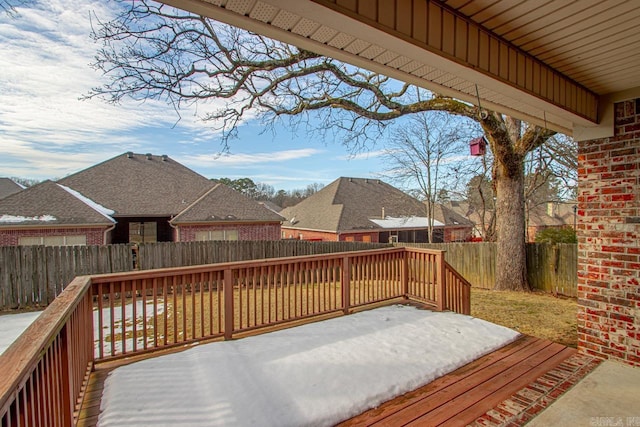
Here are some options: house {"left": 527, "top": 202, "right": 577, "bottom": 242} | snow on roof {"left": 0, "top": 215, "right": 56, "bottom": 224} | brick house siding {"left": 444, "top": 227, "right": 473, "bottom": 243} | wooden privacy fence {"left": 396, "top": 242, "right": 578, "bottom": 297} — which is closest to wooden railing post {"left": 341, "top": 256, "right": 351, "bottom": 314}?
wooden privacy fence {"left": 396, "top": 242, "right": 578, "bottom": 297}

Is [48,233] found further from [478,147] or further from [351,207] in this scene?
[351,207]

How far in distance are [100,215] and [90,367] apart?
12.3 m

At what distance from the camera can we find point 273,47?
7.77 m

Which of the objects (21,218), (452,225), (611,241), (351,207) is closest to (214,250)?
(21,218)

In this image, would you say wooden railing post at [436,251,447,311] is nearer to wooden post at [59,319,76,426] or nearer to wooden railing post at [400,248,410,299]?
wooden railing post at [400,248,410,299]

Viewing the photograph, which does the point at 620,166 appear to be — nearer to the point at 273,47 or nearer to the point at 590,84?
the point at 590,84

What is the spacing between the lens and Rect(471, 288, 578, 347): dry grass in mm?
6184

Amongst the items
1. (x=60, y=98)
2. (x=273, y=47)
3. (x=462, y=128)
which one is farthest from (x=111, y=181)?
(x=462, y=128)

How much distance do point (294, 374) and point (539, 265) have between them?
980 cm

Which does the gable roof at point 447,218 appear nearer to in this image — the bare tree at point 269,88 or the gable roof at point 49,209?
the bare tree at point 269,88

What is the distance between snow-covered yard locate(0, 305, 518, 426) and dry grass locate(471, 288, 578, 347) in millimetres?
2836

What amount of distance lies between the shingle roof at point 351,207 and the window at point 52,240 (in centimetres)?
1267

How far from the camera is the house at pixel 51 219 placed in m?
11.8

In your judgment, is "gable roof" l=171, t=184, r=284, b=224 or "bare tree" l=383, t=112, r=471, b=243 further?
"bare tree" l=383, t=112, r=471, b=243
